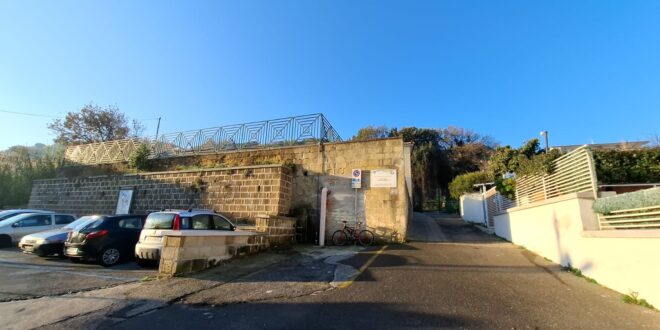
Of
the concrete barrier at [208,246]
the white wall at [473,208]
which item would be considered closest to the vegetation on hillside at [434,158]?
the white wall at [473,208]

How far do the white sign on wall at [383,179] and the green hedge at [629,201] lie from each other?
620 cm

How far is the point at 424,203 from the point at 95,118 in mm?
34354

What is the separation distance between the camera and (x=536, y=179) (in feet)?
33.4

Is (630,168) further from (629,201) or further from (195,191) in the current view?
(195,191)

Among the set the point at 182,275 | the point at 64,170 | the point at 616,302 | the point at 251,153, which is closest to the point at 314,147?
the point at 251,153

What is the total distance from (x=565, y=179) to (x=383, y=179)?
5.65 metres

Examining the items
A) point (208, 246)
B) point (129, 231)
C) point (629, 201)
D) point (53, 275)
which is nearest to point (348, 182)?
point (208, 246)

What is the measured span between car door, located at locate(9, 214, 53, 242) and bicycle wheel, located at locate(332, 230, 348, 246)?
35.3ft

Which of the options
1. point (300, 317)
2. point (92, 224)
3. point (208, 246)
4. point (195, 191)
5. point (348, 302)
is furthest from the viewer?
point (195, 191)

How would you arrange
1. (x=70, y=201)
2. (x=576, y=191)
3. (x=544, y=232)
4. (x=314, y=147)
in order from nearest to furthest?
(x=576, y=191)
(x=544, y=232)
(x=314, y=147)
(x=70, y=201)

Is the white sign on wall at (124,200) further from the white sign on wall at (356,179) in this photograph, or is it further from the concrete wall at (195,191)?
the white sign on wall at (356,179)

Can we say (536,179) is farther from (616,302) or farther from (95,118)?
(95,118)

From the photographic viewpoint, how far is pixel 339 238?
12008 millimetres

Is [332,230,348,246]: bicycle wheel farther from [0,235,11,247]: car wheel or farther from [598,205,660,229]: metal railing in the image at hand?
[0,235,11,247]: car wheel
